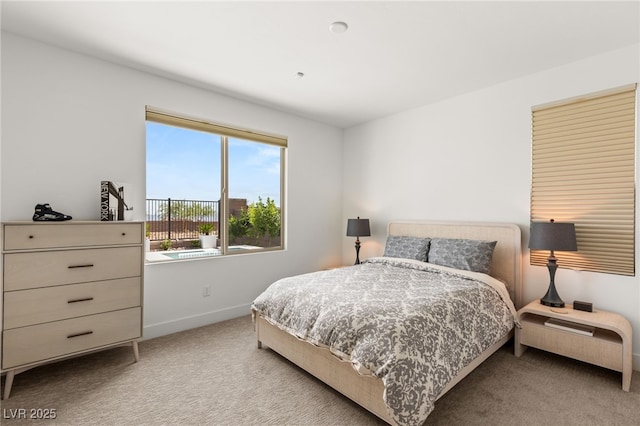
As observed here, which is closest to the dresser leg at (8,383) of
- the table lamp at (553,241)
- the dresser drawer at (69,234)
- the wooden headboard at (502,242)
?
the dresser drawer at (69,234)

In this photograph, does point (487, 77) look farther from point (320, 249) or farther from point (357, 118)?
point (320, 249)

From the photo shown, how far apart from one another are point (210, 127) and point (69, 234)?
5.73 feet

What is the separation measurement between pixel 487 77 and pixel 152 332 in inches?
164

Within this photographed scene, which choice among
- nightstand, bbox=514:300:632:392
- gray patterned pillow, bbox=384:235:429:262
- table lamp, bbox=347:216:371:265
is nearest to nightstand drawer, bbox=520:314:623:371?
nightstand, bbox=514:300:632:392

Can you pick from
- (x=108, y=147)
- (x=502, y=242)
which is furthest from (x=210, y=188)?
(x=502, y=242)

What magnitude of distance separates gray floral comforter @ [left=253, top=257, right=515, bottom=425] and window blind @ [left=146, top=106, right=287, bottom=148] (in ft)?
6.36

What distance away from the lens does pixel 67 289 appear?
2.17 metres

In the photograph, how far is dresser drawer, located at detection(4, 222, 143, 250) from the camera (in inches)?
78.0

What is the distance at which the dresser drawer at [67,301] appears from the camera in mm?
1964

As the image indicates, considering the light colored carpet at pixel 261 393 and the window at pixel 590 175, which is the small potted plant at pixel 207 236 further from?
the window at pixel 590 175

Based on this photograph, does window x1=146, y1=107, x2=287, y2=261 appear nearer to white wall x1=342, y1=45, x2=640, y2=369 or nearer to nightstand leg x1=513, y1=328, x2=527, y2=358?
white wall x1=342, y1=45, x2=640, y2=369

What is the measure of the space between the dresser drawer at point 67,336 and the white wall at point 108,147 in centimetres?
57

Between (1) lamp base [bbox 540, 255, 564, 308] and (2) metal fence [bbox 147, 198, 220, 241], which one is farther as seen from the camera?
(2) metal fence [bbox 147, 198, 220, 241]

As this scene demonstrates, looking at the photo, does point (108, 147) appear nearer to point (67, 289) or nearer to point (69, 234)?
point (69, 234)
